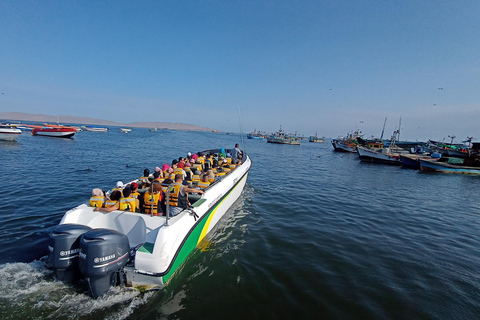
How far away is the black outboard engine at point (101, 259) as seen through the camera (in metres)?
3.15

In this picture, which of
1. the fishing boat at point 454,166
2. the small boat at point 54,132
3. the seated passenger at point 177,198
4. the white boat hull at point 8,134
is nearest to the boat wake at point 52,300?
the seated passenger at point 177,198

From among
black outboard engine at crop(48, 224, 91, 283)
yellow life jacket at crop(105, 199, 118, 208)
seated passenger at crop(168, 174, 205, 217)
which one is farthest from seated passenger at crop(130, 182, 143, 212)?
black outboard engine at crop(48, 224, 91, 283)

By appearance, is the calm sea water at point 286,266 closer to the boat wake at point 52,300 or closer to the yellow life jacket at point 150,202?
the boat wake at point 52,300

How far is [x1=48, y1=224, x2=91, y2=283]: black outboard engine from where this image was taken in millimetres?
3301

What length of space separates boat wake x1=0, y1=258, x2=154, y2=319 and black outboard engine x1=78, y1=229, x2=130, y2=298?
7.6 inches

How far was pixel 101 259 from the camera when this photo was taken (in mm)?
3174

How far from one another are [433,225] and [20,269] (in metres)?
11.6

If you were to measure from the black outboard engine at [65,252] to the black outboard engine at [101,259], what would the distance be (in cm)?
23

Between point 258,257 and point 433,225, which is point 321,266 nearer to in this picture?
point 258,257

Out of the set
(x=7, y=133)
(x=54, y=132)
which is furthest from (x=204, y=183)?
(x=54, y=132)

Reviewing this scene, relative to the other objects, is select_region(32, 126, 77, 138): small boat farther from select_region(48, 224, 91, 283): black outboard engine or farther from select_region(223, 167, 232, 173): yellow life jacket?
select_region(48, 224, 91, 283): black outboard engine

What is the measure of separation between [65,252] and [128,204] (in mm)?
1290

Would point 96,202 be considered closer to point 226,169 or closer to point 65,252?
point 65,252

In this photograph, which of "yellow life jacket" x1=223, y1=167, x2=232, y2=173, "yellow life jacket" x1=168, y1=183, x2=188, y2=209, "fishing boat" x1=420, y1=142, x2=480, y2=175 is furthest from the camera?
"fishing boat" x1=420, y1=142, x2=480, y2=175
